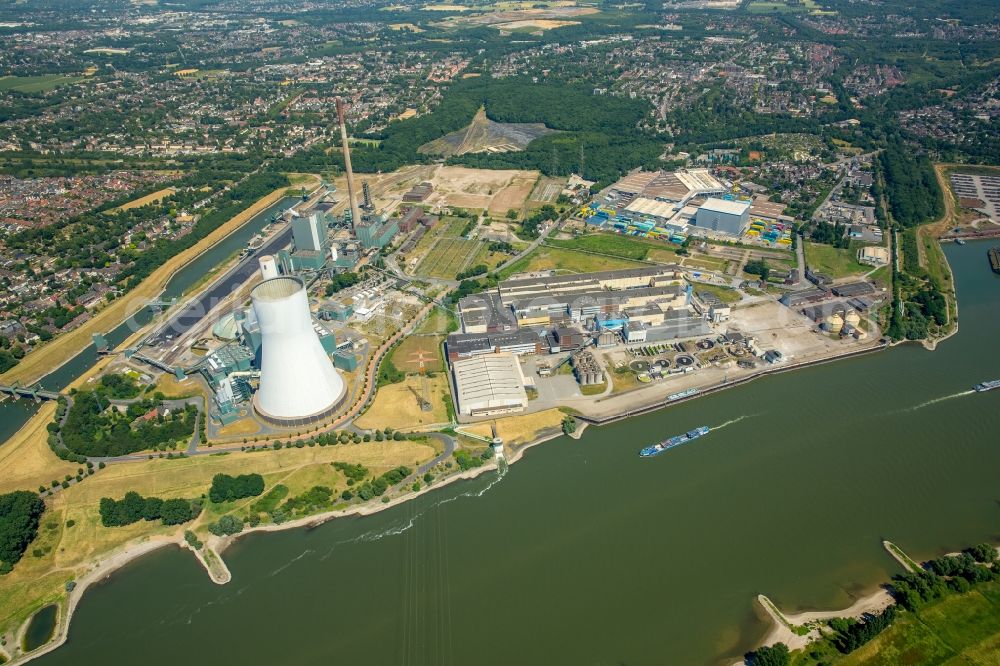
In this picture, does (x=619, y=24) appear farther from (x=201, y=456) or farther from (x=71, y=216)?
(x=201, y=456)

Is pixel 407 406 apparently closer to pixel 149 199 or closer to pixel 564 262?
pixel 564 262

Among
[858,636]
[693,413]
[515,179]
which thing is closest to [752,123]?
[515,179]

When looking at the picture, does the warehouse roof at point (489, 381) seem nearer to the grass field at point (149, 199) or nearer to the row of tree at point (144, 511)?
the row of tree at point (144, 511)

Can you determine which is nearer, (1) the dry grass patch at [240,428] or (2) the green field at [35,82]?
(1) the dry grass patch at [240,428]

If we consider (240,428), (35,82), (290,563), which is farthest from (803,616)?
(35,82)

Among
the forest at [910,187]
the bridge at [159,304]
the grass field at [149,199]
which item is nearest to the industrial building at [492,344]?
the bridge at [159,304]

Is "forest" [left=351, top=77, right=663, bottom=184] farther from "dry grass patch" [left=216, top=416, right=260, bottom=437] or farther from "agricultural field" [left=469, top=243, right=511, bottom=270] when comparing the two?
"dry grass patch" [left=216, top=416, right=260, bottom=437]
